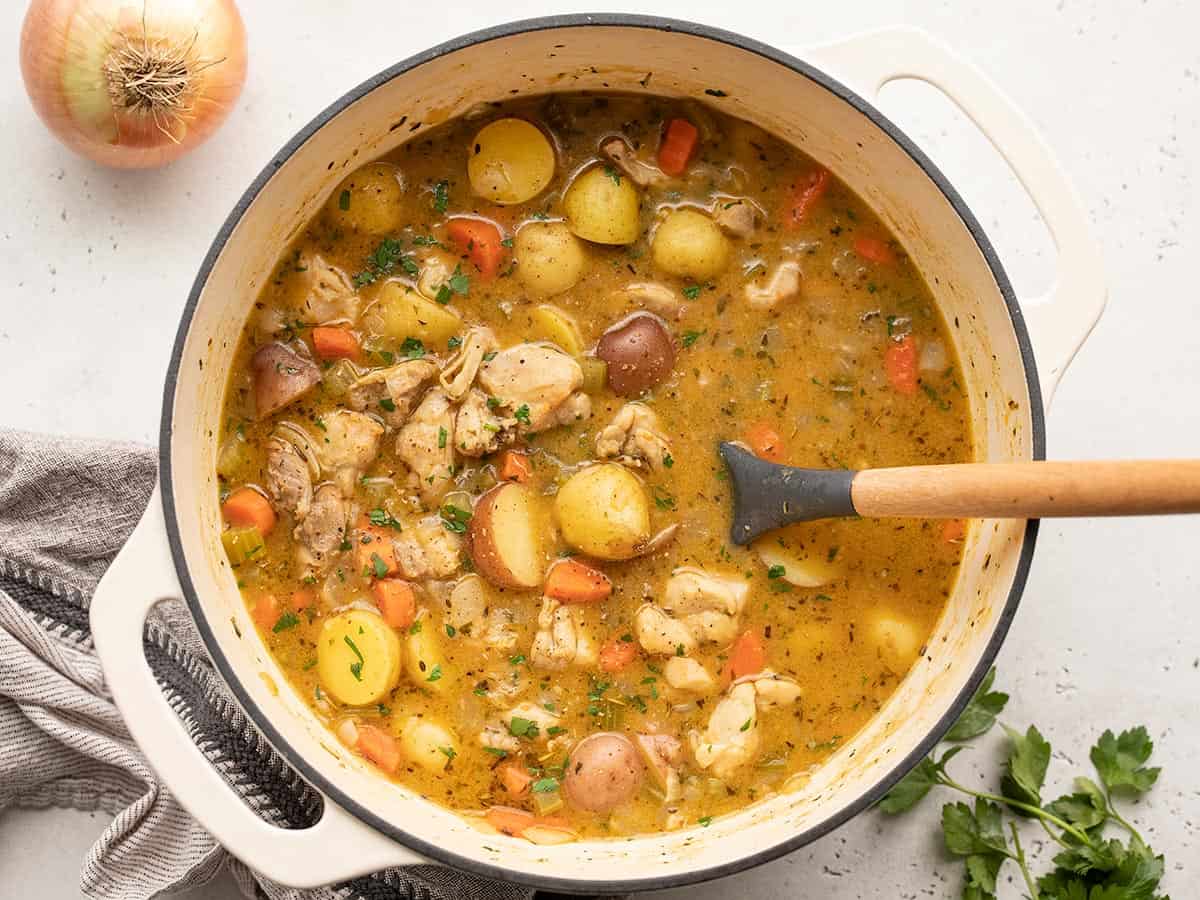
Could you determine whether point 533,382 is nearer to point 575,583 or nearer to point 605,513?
point 605,513

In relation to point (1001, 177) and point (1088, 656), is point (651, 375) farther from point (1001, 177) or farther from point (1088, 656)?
point (1088, 656)

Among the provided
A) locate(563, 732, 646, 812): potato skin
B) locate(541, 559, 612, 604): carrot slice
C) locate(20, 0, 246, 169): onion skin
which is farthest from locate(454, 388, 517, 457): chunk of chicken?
locate(20, 0, 246, 169): onion skin

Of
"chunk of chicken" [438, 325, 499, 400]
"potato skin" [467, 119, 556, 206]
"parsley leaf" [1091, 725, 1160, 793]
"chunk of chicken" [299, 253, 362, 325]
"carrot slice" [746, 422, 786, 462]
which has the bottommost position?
"parsley leaf" [1091, 725, 1160, 793]

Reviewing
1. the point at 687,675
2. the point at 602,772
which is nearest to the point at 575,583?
the point at 687,675

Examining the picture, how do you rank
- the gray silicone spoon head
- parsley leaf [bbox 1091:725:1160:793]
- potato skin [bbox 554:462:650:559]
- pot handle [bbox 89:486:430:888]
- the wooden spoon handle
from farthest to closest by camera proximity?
1. parsley leaf [bbox 1091:725:1160:793]
2. potato skin [bbox 554:462:650:559]
3. the gray silicone spoon head
4. pot handle [bbox 89:486:430:888]
5. the wooden spoon handle

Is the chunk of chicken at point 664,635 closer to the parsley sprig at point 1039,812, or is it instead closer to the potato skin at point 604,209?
the parsley sprig at point 1039,812

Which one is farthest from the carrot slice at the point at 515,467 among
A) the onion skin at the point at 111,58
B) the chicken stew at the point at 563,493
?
the onion skin at the point at 111,58

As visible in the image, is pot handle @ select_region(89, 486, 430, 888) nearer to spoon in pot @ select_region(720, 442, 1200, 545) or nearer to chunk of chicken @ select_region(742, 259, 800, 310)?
spoon in pot @ select_region(720, 442, 1200, 545)

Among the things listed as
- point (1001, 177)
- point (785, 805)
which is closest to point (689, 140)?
point (1001, 177)
